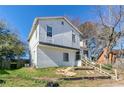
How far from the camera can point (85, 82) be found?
425 inches

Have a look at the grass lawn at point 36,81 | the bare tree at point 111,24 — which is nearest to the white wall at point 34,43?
the grass lawn at point 36,81

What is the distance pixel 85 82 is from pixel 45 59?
3966mm

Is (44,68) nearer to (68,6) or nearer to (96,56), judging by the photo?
(68,6)

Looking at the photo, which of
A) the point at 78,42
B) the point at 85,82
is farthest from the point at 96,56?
the point at 85,82

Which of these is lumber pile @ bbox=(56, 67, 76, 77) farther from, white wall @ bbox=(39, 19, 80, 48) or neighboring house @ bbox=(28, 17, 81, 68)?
white wall @ bbox=(39, 19, 80, 48)

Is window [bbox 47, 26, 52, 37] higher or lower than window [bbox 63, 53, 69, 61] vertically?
higher

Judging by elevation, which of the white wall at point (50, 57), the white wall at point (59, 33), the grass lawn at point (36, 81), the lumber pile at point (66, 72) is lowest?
the grass lawn at point (36, 81)

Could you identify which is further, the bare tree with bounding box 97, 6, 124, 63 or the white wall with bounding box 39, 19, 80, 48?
the bare tree with bounding box 97, 6, 124, 63

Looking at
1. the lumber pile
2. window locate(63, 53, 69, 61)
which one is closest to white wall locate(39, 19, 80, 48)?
window locate(63, 53, 69, 61)

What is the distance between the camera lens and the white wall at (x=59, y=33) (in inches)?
577

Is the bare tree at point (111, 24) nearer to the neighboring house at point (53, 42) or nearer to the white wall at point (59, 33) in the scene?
the white wall at point (59, 33)

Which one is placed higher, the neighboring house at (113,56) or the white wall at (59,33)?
the white wall at (59,33)

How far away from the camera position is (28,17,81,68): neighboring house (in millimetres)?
14359
